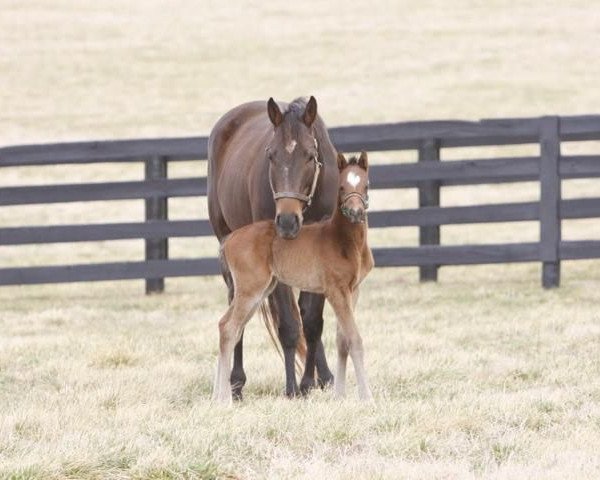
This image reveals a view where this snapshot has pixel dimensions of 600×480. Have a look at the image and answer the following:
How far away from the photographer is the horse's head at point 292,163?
22.3ft

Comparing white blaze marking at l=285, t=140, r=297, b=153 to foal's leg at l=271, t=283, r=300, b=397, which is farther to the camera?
foal's leg at l=271, t=283, r=300, b=397

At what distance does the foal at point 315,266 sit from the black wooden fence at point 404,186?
5.54 metres

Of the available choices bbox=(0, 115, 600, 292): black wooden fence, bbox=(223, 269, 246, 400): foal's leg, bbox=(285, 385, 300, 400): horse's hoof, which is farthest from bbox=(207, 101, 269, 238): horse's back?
bbox=(0, 115, 600, 292): black wooden fence

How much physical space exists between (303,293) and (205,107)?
2382 cm

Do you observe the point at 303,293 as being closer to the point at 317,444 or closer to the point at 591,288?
the point at 317,444

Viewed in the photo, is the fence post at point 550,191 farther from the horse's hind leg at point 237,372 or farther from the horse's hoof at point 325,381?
the horse's hind leg at point 237,372

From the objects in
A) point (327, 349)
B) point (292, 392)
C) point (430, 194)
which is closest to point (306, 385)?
point (292, 392)

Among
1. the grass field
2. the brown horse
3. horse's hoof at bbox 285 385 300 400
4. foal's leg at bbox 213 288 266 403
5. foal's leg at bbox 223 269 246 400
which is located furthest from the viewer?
foal's leg at bbox 223 269 246 400

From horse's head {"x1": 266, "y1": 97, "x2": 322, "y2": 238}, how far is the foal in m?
0.20

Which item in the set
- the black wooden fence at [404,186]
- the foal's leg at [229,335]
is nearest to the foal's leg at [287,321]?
the foal's leg at [229,335]

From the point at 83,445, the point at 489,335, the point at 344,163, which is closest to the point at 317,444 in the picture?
the point at 83,445

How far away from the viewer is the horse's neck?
6988mm

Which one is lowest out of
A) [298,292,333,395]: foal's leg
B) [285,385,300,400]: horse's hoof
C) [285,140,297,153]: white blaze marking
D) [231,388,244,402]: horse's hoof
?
[231,388,244,402]: horse's hoof

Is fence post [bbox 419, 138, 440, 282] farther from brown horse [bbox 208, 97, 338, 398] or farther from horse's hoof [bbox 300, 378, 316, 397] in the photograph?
horse's hoof [bbox 300, 378, 316, 397]
